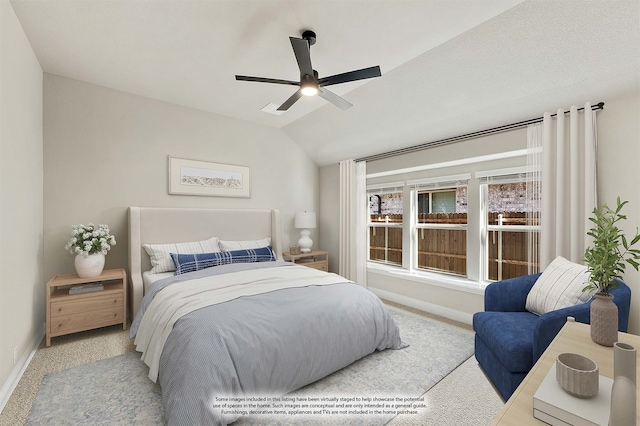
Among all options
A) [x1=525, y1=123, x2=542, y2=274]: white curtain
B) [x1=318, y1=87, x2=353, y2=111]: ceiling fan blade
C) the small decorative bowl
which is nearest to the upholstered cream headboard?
[x1=318, y1=87, x2=353, y2=111]: ceiling fan blade

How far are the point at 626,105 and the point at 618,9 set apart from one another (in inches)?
34.7

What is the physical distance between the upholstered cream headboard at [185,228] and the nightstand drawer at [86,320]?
0.56 ft

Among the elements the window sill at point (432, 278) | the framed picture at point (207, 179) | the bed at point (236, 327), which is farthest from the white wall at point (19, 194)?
the window sill at point (432, 278)

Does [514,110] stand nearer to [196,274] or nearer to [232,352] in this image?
[232,352]

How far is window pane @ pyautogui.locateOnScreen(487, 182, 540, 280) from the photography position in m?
3.22

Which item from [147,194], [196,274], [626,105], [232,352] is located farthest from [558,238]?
[147,194]

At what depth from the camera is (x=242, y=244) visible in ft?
13.1

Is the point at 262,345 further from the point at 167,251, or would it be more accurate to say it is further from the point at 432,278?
the point at 432,278

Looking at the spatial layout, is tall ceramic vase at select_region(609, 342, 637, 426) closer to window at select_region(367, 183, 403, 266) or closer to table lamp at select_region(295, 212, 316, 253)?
window at select_region(367, 183, 403, 266)

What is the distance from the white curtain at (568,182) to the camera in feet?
7.96

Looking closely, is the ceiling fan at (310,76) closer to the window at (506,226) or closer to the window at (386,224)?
the window at (506,226)

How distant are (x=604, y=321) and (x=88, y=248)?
382 centimetres

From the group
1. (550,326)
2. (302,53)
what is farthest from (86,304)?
(550,326)

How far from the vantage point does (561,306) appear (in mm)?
1961
